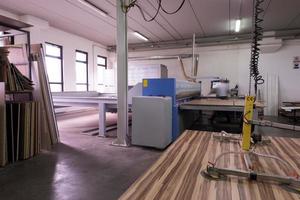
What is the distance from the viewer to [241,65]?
8.25 m

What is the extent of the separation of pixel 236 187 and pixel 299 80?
8.71 metres

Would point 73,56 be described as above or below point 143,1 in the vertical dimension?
below

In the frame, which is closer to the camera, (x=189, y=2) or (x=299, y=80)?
(x=189, y=2)

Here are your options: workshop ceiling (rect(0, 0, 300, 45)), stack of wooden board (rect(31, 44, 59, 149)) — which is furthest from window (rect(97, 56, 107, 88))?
stack of wooden board (rect(31, 44, 59, 149))

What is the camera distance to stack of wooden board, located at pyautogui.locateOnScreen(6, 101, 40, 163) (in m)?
2.96

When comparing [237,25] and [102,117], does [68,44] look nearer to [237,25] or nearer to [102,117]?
[102,117]

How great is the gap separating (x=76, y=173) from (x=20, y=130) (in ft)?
3.78

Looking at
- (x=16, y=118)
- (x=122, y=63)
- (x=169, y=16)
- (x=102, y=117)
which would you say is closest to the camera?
(x=16, y=118)

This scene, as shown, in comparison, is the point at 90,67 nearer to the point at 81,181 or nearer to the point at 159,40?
the point at 159,40

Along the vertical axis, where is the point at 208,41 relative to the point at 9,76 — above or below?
above

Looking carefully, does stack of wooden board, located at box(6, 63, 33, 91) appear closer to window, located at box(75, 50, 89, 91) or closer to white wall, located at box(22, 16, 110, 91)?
white wall, located at box(22, 16, 110, 91)

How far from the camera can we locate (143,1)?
15.6ft

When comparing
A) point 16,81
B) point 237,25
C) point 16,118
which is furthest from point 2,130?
point 237,25

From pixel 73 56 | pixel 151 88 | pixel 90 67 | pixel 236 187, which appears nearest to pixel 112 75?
pixel 90 67
